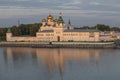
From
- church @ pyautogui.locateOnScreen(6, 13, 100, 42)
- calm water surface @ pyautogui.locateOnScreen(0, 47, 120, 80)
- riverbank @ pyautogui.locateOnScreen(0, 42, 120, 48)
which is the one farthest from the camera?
church @ pyautogui.locateOnScreen(6, 13, 100, 42)

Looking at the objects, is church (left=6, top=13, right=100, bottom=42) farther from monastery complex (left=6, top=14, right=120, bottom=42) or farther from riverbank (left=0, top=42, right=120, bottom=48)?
riverbank (left=0, top=42, right=120, bottom=48)

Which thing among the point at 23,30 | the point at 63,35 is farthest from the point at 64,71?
the point at 23,30

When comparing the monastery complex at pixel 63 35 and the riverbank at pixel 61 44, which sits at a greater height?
the monastery complex at pixel 63 35

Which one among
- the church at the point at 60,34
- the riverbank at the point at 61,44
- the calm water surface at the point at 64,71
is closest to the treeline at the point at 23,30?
the church at the point at 60,34

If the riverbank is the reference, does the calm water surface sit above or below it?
above

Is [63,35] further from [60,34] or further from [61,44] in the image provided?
[61,44]

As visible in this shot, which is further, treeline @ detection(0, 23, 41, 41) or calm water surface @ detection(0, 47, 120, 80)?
treeline @ detection(0, 23, 41, 41)

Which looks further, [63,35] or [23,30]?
[23,30]

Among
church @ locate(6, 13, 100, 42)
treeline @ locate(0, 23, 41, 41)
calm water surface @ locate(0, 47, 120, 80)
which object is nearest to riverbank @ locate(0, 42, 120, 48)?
church @ locate(6, 13, 100, 42)

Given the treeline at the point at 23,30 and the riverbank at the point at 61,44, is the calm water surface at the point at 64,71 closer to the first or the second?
the riverbank at the point at 61,44

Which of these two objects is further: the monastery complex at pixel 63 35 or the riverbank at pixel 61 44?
the monastery complex at pixel 63 35

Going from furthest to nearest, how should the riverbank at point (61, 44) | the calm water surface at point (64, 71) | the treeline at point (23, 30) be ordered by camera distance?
the treeline at point (23, 30) → the riverbank at point (61, 44) → the calm water surface at point (64, 71)

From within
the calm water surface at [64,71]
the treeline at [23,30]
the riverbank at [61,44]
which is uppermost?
the treeline at [23,30]

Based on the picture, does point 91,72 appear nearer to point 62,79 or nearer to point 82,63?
point 62,79
